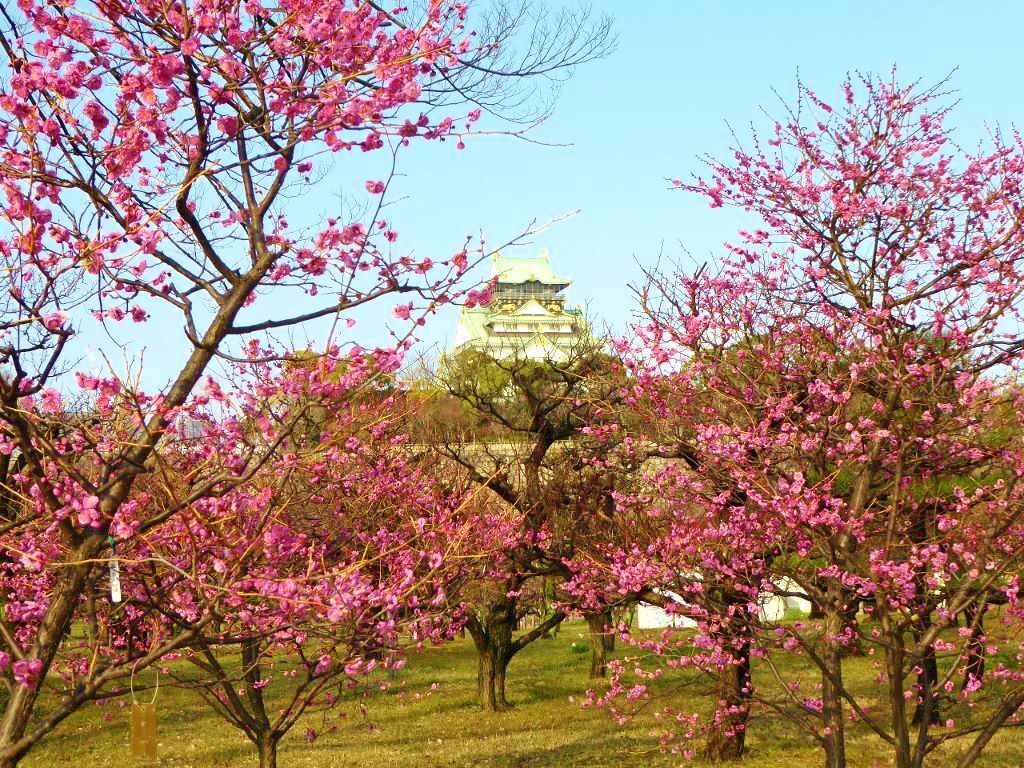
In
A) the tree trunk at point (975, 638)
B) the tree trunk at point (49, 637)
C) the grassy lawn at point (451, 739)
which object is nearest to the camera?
the tree trunk at point (49, 637)

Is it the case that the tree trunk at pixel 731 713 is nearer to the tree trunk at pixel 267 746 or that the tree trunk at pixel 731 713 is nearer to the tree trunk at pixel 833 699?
the tree trunk at pixel 833 699

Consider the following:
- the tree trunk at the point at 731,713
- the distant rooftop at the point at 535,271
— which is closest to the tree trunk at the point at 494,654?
the tree trunk at the point at 731,713

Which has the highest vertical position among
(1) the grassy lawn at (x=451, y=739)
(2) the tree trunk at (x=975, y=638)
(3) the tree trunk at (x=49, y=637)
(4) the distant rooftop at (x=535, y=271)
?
(4) the distant rooftop at (x=535, y=271)

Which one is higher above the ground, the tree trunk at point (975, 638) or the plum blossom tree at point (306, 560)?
the plum blossom tree at point (306, 560)

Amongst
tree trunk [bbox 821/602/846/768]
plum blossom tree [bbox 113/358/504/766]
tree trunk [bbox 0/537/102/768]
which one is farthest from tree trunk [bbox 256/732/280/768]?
tree trunk [bbox 0/537/102/768]

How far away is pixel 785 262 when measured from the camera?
9.38 m

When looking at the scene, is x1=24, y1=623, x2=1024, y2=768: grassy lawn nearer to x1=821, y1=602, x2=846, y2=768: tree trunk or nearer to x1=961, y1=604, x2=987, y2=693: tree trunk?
x1=961, y1=604, x2=987, y2=693: tree trunk

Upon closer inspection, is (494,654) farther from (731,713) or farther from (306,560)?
(306,560)

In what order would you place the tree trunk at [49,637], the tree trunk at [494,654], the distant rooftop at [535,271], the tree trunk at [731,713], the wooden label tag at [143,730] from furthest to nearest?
the distant rooftop at [535,271] → the tree trunk at [494,654] → the tree trunk at [731,713] → the wooden label tag at [143,730] → the tree trunk at [49,637]

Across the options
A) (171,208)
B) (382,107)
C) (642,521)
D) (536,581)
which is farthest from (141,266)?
(536,581)

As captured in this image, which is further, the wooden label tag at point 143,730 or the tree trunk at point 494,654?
the tree trunk at point 494,654

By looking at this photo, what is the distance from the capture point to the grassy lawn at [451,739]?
552 inches

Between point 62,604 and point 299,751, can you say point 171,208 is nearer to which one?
point 62,604

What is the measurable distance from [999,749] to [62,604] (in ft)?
45.1
